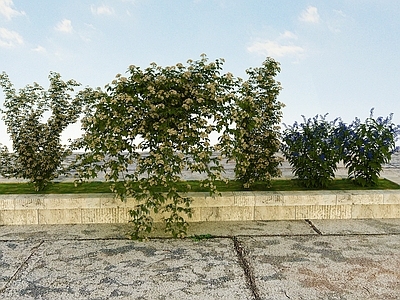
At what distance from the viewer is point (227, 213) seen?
5.20 meters

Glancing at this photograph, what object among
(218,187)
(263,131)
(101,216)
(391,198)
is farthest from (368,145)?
(101,216)

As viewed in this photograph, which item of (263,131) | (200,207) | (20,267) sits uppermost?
(263,131)

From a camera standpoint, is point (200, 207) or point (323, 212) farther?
point (323, 212)

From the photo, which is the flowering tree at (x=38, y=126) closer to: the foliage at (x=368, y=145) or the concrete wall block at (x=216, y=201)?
the concrete wall block at (x=216, y=201)

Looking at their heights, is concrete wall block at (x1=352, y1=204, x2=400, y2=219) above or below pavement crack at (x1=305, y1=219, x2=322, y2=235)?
above

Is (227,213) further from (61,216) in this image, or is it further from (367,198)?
(61,216)

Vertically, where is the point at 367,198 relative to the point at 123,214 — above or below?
above

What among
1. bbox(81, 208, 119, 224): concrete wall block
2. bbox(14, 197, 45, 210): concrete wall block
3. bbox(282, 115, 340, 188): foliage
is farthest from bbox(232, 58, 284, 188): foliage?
bbox(14, 197, 45, 210): concrete wall block

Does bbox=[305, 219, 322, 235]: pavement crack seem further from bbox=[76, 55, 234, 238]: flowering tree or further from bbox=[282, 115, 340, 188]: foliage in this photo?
bbox=[76, 55, 234, 238]: flowering tree

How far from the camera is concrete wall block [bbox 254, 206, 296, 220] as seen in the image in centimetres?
A: 524

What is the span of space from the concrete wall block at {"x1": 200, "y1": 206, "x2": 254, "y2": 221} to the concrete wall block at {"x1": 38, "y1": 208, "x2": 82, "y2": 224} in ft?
4.67

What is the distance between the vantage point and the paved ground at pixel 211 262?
3.35 metres

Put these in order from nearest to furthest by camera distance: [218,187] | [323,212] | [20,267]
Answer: [20,267], [323,212], [218,187]

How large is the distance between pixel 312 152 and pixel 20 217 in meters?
3.54
